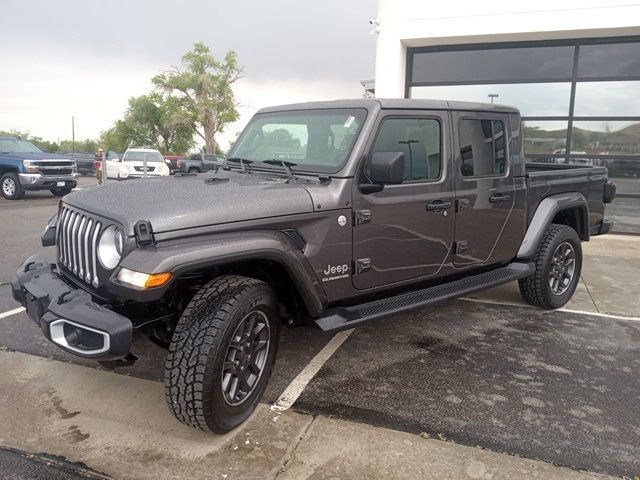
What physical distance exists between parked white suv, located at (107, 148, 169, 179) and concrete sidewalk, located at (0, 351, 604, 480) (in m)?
16.5

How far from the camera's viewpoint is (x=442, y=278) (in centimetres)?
405

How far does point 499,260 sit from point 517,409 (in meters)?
1.65

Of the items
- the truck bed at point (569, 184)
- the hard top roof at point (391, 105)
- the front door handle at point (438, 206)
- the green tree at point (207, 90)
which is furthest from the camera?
the green tree at point (207, 90)

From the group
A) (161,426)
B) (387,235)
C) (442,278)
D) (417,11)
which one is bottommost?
(161,426)

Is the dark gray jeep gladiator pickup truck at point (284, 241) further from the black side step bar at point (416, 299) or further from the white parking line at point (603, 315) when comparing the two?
the white parking line at point (603, 315)

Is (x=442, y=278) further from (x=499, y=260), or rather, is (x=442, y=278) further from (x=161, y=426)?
(x=161, y=426)

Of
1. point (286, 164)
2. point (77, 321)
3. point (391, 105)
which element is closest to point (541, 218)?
point (391, 105)

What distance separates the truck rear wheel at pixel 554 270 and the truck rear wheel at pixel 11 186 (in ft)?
48.4

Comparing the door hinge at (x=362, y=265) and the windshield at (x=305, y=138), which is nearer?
the door hinge at (x=362, y=265)

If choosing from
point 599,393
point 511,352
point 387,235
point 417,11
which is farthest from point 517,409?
point 417,11

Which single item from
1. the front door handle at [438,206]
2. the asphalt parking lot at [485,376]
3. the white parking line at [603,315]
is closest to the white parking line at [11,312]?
the asphalt parking lot at [485,376]

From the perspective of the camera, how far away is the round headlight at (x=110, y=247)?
2609 millimetres

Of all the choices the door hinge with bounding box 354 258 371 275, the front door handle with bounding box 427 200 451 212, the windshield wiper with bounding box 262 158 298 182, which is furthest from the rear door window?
the windshield wiper with bounding box 262 158 298 182

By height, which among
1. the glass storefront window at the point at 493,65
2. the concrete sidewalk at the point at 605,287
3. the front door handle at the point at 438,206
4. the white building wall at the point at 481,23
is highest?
the white building wall at the point at 481,23
